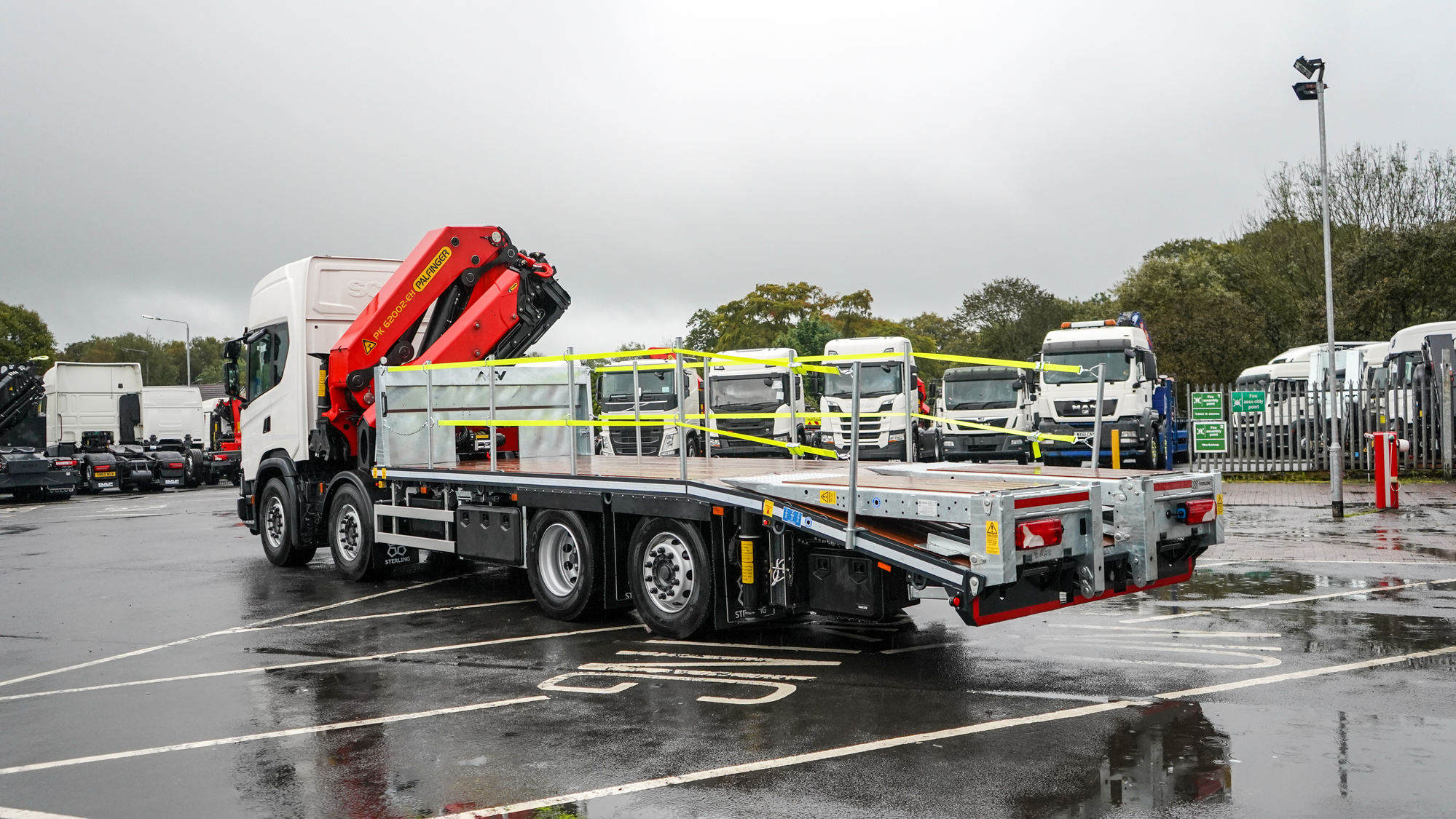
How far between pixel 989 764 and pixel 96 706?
5.75 m

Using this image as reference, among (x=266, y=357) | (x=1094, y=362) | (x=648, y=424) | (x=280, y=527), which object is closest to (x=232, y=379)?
(x=266, y=357)

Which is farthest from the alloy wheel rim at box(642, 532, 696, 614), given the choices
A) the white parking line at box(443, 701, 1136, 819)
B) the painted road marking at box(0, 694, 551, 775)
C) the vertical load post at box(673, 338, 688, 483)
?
the white parking line at box(443, 701, 1136, 819)

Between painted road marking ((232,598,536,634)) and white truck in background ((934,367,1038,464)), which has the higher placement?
white truck in background ((934,367,1038,464))

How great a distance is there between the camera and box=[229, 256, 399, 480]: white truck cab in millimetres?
13586

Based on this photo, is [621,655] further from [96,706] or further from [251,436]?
[251,436]

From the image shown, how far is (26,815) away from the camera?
538cm

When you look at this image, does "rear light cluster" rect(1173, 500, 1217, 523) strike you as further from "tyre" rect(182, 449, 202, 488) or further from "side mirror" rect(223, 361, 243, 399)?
"tyre" rect(182, 449, 202, 488)

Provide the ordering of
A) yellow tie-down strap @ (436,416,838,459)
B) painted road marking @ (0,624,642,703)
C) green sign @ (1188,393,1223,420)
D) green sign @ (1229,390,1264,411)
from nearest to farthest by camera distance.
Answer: painted road marking @ (0,624,642,703)
yellow tie-down strap @ (436,416,838,459)
green sign @ (1188,393,1223,420)
green sign @ (1229,390,1264,411)

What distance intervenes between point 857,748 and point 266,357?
35.1 feet

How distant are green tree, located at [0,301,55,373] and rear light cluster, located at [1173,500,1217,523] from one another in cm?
7888

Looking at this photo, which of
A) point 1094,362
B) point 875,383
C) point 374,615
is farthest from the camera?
point 875,383

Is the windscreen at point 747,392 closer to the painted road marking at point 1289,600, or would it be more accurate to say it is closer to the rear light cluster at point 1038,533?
the painted road marking at point 1289,600

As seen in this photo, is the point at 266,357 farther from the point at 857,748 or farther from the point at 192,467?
the point at 192,467

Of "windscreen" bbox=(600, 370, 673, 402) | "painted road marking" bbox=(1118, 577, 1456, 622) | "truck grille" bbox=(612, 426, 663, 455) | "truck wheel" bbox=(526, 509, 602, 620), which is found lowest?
"painted road marking" bbox=(1118, 577, 1456, 622)
